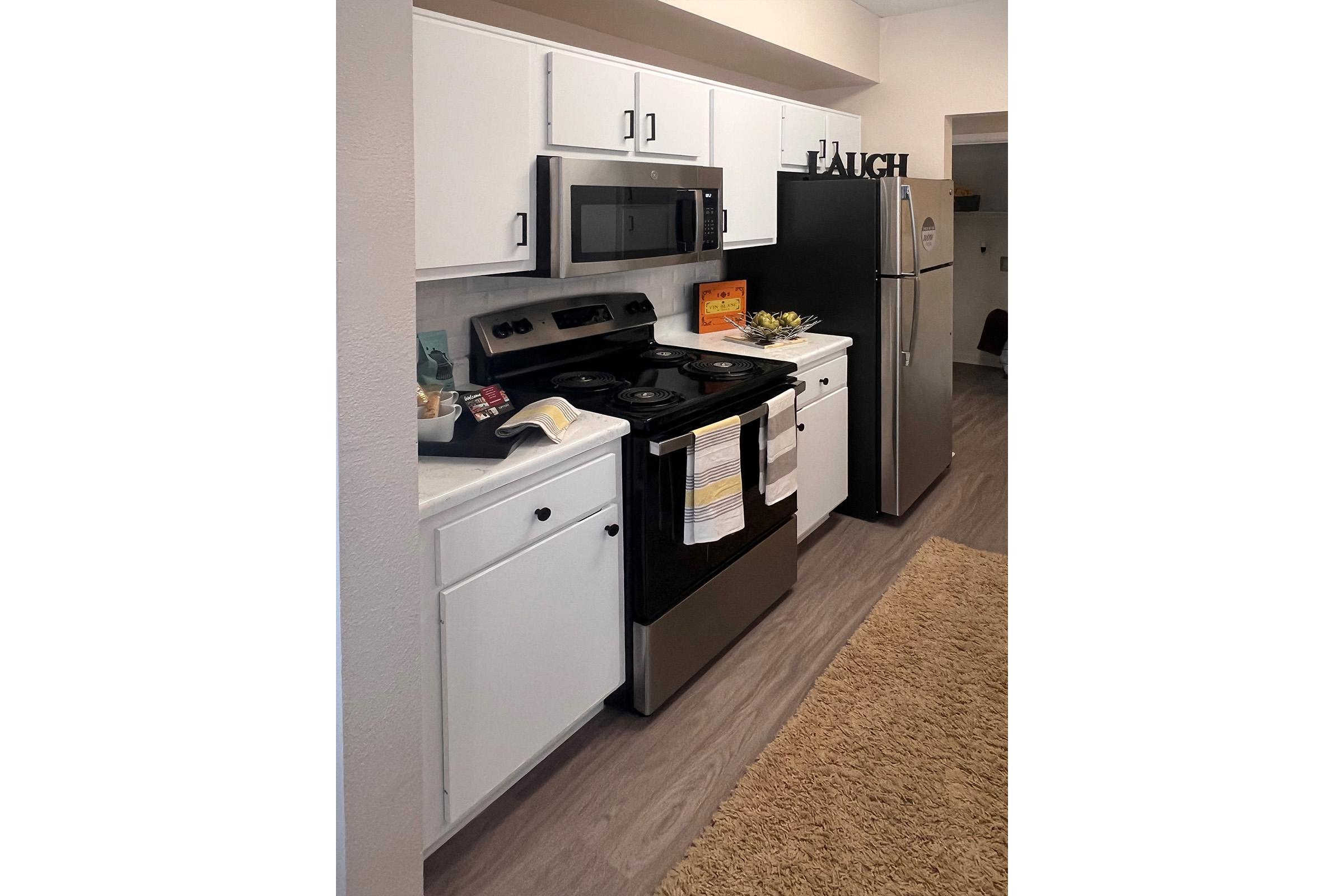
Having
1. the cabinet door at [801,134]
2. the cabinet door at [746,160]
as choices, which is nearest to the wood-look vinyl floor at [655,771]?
the cabinet door at [746,160]

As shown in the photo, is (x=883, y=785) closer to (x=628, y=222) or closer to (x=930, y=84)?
(x=628, y=222)

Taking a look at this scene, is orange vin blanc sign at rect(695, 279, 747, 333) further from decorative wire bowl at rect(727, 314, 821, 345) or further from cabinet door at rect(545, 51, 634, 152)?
cabinet door at rect(545, 51, 634, 152)

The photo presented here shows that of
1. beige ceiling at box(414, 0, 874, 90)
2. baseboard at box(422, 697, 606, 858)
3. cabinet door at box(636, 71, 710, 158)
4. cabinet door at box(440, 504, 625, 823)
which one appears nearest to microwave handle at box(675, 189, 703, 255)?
cabinet door at box(636, 71, 710, 158)

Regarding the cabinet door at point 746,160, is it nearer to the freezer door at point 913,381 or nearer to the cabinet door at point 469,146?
the freezer door at point 913,381

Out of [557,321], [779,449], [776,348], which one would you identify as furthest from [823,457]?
[557,321]

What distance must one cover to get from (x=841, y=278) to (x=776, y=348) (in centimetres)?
55

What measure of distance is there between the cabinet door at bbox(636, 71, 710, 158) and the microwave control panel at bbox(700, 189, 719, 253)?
136 millimetres

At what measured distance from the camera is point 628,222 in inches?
103

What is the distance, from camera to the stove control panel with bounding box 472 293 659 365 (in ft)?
8.08

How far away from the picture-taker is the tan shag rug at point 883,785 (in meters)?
1.73

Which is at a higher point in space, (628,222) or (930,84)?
(930,84)
